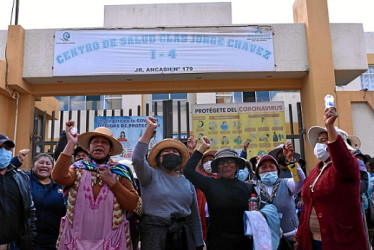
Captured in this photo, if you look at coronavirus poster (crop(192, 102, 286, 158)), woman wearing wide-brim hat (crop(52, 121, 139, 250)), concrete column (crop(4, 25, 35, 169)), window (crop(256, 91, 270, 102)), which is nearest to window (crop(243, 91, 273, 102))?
window (crop(256, 91, 270, 102))

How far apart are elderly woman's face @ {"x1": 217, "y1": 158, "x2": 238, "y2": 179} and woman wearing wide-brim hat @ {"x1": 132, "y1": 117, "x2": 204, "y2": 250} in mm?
394

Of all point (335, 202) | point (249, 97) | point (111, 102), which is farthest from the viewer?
point (111, 102)

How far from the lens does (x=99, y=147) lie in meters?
3.35

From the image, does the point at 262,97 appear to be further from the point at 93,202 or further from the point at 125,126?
the point at 93,202

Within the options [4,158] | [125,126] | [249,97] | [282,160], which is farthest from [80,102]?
[4,158]

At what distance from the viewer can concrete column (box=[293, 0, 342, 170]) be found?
28.0 feet

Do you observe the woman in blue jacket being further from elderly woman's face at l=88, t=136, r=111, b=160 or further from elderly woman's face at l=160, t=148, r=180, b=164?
elderly woman's face at l=160, t=148, r=180, b=164

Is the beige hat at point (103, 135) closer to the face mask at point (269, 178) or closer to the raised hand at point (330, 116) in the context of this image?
the face mask at point (269, 178)

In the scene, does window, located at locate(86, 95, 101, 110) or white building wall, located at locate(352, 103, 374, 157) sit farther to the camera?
window, located at locate(86, 95, 101, 110)

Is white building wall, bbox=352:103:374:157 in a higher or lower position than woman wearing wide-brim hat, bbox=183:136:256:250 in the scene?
higher

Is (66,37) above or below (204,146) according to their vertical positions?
above

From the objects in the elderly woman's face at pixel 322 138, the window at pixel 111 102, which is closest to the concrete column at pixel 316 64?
the elderly woman's face at pixel 322 138

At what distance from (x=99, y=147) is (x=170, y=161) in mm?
745

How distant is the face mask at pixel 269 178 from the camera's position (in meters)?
4.18
